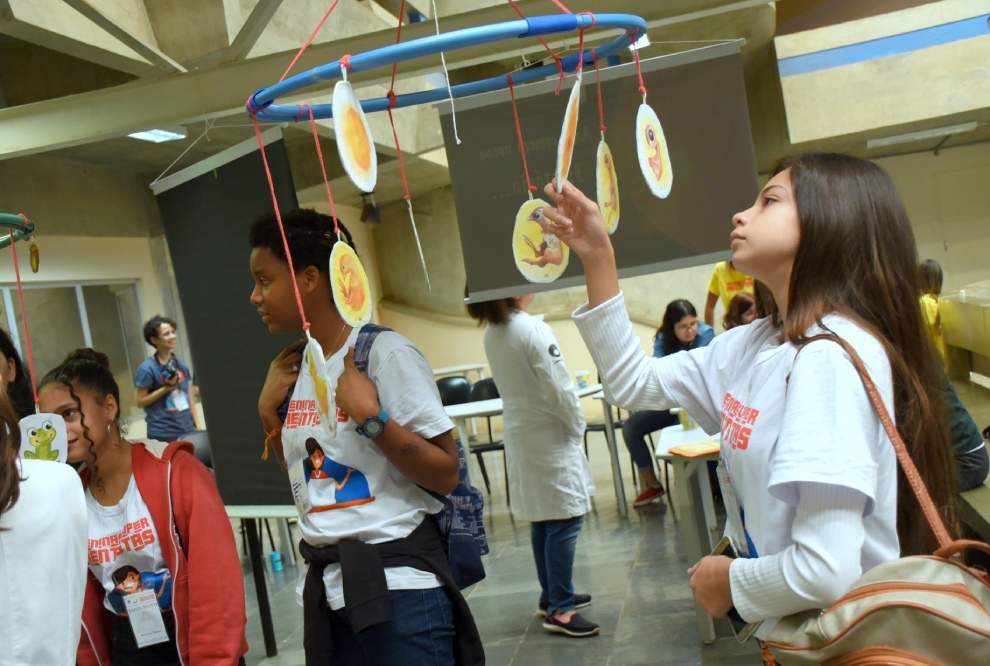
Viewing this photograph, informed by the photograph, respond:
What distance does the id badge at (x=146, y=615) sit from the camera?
1.83 m

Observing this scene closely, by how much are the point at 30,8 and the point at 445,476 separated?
12.9 ft

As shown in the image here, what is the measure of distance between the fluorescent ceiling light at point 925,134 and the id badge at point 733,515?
10.1 m

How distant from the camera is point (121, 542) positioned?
184 cm

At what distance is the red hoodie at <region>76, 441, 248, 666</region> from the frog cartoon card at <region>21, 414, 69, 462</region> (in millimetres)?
174

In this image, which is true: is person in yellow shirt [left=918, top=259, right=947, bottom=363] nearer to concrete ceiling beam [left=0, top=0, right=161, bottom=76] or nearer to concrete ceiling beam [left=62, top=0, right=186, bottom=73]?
concrete ceiling beam [left=62, top=0, right=186, bottom=73]

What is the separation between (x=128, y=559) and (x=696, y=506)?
2503mm

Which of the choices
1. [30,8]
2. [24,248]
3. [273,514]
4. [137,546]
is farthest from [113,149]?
[137,546]

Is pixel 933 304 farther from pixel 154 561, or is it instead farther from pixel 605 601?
pixel 154 561

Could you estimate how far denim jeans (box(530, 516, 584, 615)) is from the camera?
377 cm

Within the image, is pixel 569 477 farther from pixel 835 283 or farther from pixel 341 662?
pixel 835 283

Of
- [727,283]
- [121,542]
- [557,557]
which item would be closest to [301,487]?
[121,542]

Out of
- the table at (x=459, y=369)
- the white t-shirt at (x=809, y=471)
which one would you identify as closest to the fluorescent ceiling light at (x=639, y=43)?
the white t-shirt at (x=809, y=471)

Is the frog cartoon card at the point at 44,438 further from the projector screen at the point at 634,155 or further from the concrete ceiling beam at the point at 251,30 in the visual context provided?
the concrete ceiling beam at the point at 251,30

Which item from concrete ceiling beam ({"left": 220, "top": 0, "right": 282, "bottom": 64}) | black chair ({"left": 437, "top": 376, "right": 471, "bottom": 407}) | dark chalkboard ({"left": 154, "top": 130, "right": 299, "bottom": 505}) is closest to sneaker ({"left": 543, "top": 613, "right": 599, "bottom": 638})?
dark chalkboard ({"left": 154, "top": 130, "right": 299, "bottom": 505})
